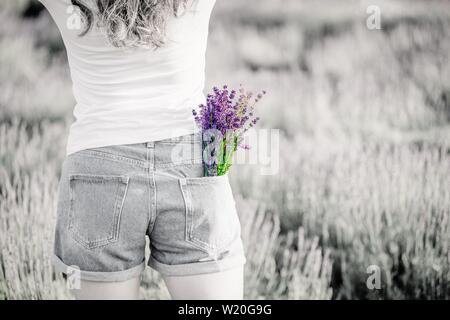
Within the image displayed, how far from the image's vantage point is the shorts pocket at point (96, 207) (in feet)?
4.21

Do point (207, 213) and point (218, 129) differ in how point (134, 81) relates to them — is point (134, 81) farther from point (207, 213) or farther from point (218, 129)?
point (207, 213)

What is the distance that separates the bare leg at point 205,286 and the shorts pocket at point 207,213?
0.26ft

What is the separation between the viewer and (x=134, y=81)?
1310mm

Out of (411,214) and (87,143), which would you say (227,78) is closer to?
(411,214)

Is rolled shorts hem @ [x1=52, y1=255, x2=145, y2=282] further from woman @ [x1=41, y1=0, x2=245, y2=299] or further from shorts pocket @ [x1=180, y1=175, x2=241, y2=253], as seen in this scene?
shorts pocket @ [x1=180, y1=175, x2=241, y2=253]

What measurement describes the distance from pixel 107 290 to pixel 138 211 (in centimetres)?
25

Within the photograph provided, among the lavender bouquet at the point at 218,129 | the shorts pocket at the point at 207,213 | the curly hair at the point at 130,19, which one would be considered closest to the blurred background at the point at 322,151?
the lavender bouquet at the point at 218,129

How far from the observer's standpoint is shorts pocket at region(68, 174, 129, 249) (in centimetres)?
128

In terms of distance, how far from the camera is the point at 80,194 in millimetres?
1302

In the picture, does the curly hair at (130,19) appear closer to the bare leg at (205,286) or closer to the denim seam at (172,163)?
the denim seam at (172,163)

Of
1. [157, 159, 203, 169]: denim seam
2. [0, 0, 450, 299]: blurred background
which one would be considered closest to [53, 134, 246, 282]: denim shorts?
[157, 159, 203, 169]: denim seam

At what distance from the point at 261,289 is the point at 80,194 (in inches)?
68.6
